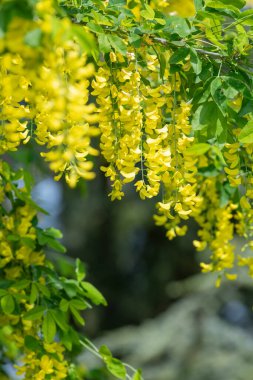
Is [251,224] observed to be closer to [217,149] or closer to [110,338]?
[217,149]

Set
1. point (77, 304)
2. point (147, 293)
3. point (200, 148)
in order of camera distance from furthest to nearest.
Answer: point (147, 293)
point (77, 304)
point (200, 148)

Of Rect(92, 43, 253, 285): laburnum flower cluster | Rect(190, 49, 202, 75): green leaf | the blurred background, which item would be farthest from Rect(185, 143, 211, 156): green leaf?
the blurred background

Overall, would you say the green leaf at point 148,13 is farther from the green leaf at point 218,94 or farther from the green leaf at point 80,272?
the green leaf at point 80,272

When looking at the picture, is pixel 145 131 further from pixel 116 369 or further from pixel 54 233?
pixel 116 369

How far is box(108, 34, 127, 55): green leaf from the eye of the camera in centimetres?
158

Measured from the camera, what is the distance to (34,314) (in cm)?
204

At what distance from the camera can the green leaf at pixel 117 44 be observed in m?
1.58

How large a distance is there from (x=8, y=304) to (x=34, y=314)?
0.08 meters

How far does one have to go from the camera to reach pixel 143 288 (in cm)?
768

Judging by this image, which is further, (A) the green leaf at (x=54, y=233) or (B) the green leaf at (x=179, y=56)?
(A) the green leaf at (x=54, y=233)

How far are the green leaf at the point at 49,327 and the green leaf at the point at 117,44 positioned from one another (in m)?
0.84

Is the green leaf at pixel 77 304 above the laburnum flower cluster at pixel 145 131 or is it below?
below

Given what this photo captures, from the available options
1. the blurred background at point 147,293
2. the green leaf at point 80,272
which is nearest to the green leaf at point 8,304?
the green leaf at point 80,272

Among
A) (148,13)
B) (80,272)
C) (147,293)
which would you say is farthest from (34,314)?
(147,293)
